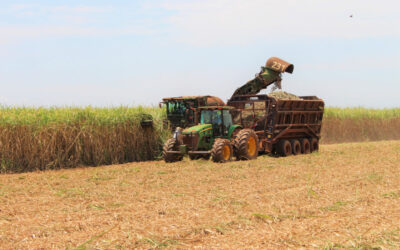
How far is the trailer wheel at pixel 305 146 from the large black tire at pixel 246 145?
3770mm

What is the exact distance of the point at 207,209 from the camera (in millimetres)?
7719

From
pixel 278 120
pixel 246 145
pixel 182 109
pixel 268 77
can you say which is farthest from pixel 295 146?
pixel 182 109

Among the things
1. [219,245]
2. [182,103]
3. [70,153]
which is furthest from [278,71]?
[219,245]

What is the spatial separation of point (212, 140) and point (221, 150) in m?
1.15

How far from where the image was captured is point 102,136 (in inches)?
667

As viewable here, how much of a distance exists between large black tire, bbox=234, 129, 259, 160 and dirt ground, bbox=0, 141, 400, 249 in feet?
7.97

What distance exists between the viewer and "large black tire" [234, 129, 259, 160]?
610 inches

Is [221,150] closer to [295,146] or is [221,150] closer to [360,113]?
[295,146]

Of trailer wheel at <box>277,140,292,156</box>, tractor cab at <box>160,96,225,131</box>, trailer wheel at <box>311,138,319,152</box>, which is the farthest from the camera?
trailer wheel at <box>311,138,319,152</box>

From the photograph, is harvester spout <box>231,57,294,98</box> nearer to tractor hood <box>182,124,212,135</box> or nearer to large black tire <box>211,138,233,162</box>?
tractor hood <box>182,124,212,135</box>

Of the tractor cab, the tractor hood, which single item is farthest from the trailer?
the tractor hood

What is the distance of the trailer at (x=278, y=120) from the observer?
683 inches

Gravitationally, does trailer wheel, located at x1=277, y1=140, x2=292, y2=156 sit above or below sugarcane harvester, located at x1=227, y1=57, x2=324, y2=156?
below

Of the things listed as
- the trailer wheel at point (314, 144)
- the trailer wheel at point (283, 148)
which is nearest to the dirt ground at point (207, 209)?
the trailer wheel at point (283, 148)
